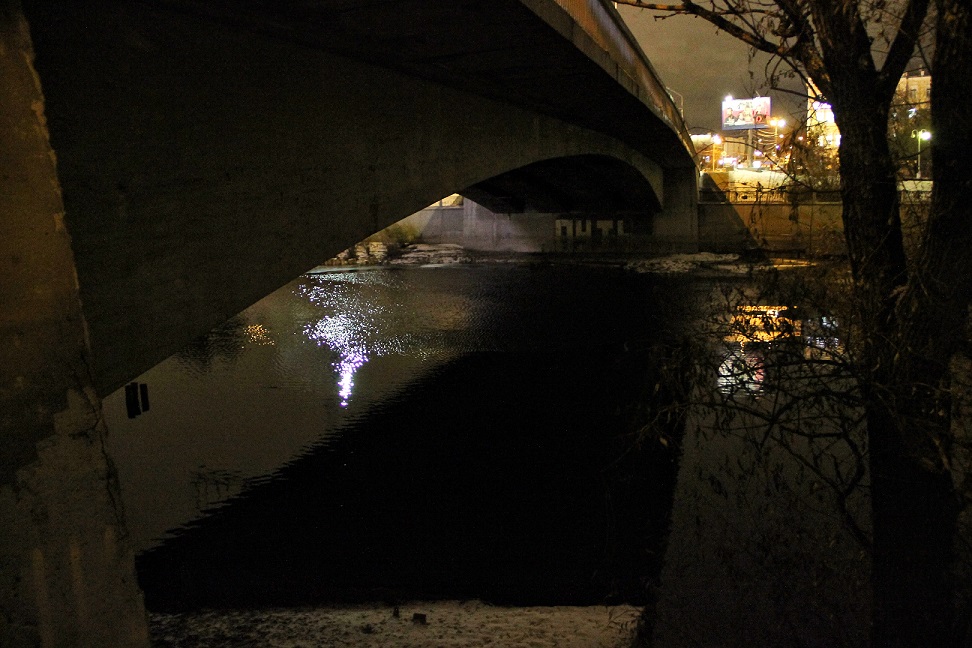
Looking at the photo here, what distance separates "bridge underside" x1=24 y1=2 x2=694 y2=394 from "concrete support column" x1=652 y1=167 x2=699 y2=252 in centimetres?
2547

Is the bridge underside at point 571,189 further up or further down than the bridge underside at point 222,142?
further up

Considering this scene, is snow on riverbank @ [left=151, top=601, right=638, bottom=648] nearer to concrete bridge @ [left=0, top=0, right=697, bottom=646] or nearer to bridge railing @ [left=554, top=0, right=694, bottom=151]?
concrete bridge @ [left=0, top=0, right=697, bottom=646]

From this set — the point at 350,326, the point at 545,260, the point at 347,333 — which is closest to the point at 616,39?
the point at 347,333

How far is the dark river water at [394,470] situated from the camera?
548cm

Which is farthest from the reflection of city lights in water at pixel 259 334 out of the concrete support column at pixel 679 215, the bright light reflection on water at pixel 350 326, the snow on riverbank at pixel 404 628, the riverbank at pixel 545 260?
the concrete support column at pixel 679 215

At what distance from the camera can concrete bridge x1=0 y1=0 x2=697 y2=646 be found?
285 centimetres

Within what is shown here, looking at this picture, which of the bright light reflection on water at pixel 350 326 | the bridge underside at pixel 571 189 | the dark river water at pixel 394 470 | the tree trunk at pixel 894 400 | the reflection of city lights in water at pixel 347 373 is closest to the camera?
the tree trunk at pixel 894 400

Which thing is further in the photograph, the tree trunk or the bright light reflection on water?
the bright light reflection on water

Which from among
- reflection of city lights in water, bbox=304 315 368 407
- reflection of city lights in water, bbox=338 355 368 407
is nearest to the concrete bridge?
reflection of city lights in water, bbox=338 355 368 407

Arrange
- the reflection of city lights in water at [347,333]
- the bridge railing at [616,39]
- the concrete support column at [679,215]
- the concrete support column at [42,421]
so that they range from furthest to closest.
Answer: the concrete support column at [679,215]
the reflection of city lights in water at [347,333]
the bridge railing at [616,39]
the concrete support column at [42,421]

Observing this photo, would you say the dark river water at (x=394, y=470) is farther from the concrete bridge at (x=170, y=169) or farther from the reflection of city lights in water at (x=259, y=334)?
the concrete bridge at (x=170, y=169)

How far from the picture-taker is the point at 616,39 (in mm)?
12969

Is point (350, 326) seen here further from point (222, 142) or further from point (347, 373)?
point (222, 142)

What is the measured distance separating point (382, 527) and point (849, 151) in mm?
4751
